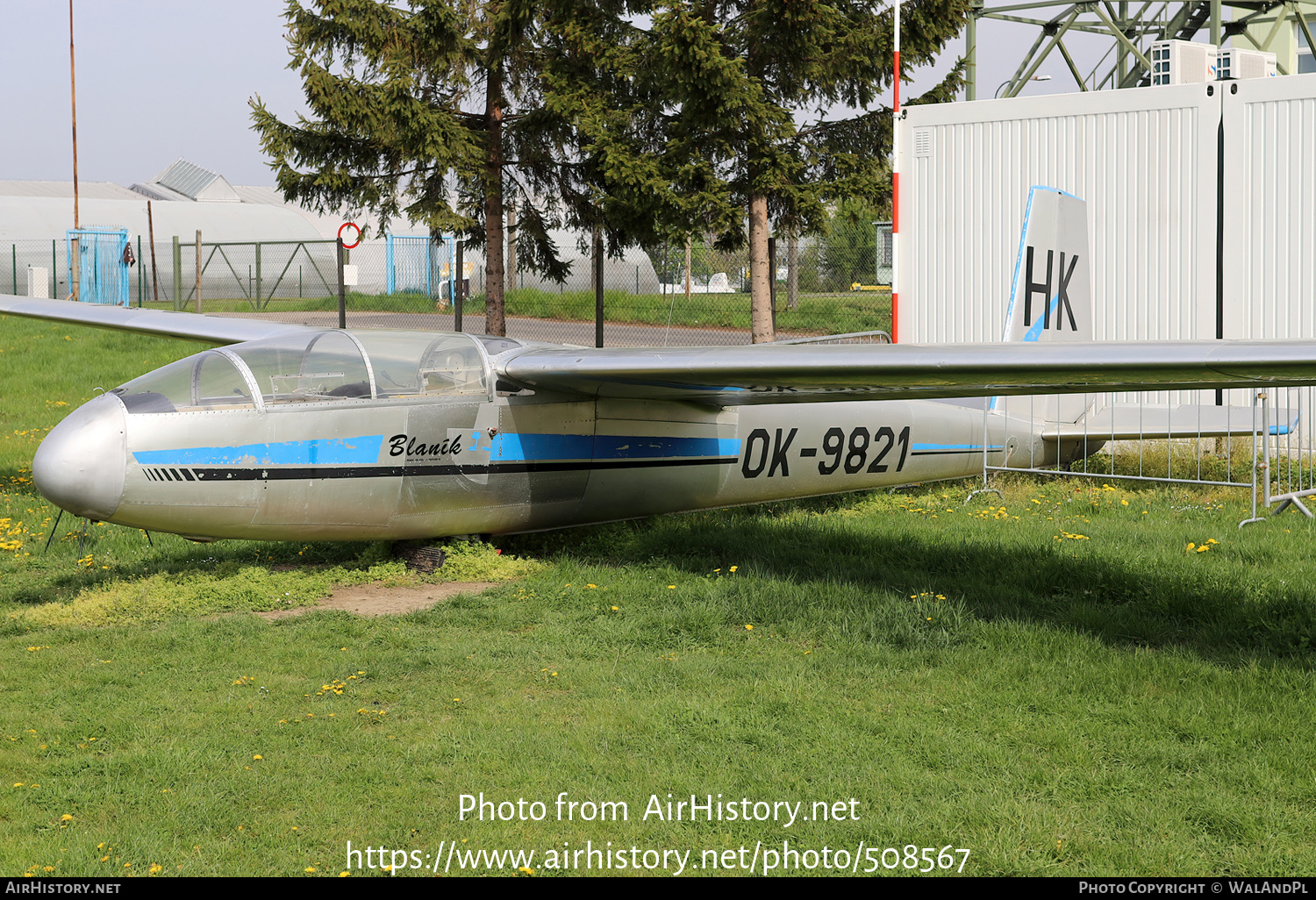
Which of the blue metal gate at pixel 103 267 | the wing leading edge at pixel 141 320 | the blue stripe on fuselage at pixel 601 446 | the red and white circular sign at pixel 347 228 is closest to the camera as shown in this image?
the blue stripe on fuselage at pixel 601 446

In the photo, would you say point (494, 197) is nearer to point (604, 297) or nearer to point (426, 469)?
point (604, 297)

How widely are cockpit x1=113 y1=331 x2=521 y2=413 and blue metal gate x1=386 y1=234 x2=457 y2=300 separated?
833 inches

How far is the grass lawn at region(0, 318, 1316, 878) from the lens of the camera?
4098mm

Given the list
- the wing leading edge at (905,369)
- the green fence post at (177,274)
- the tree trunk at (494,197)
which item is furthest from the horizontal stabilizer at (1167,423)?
Result: the green fence post at (177,274)

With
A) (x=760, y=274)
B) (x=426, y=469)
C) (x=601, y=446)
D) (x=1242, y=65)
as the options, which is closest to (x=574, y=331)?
(x=760, y=274)

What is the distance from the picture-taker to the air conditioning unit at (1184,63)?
42.0 ft

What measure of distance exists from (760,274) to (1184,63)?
6.04m

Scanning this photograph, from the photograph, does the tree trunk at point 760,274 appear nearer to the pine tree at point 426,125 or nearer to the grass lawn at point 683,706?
the pine tree at point 426,125

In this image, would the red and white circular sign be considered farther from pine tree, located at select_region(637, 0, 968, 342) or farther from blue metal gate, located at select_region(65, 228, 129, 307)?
blue metal gate, located at select_region(65, 228, 129, 307)

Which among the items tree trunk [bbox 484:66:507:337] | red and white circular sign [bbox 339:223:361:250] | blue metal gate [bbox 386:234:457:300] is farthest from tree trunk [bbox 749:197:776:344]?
blue metal gate [bbox 386:234:457:300]

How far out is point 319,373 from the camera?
755cm

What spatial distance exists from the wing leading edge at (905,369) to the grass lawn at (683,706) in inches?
50.7

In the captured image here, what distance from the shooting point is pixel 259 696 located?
5.63 m

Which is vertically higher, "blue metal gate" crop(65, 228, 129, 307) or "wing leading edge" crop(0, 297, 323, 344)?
"blue metal gate" crop(65, 228, 129, 307)
